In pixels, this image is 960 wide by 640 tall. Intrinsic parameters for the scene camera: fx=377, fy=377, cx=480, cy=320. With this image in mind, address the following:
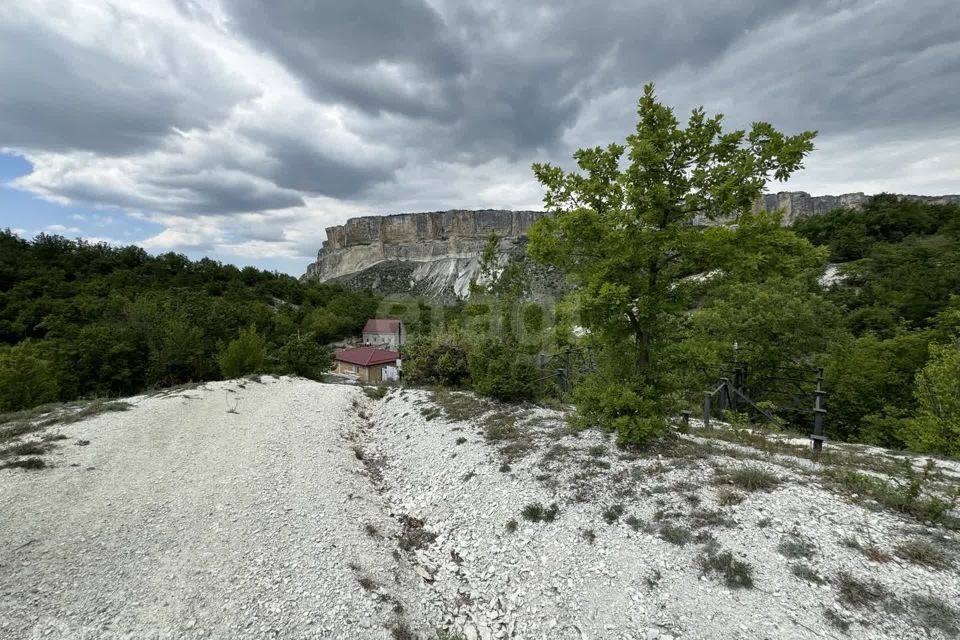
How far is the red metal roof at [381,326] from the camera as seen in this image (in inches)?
2479

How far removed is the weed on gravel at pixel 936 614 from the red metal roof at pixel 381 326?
201 feet

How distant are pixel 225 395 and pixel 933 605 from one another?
70.5 ft

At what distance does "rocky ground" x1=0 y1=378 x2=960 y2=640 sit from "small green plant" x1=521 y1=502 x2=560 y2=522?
0.03 metres

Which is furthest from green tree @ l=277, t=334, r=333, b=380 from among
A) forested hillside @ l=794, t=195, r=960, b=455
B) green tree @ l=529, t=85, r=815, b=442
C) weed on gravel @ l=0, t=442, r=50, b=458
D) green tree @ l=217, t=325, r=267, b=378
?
forested hillside @ l=794, t=195, r=960, b=455

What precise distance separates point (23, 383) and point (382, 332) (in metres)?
44.4

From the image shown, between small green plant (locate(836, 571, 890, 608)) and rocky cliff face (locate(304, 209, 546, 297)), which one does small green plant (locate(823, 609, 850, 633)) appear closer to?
small green plant (locate(836, 571, 890, 608))

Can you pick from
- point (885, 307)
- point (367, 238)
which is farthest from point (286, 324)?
point (367, 238)

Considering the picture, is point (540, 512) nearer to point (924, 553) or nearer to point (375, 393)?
point (924, 553)

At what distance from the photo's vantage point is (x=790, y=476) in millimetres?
6656

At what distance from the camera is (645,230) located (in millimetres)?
7598

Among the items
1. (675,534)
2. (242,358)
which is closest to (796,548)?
(675,534)

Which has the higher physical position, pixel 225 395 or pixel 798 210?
Answer: pixel 798 210

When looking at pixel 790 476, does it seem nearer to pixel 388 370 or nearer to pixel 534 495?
pixel 534 495

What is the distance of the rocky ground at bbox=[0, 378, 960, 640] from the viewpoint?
4543 millimetres
